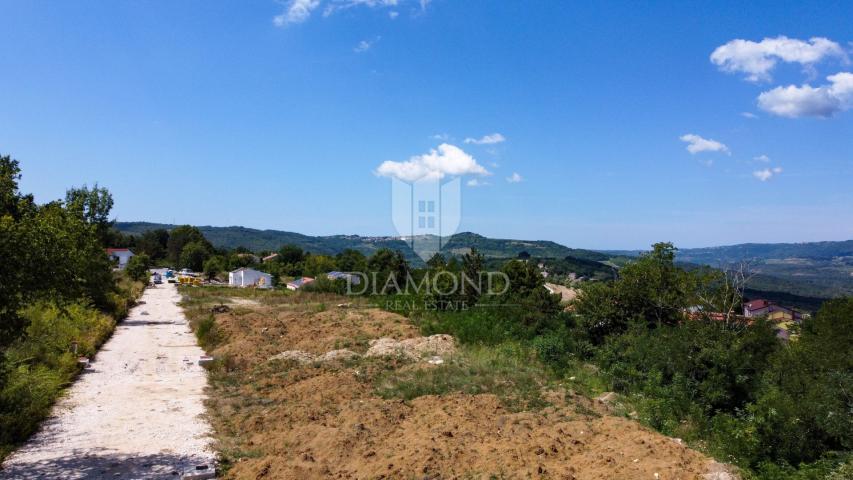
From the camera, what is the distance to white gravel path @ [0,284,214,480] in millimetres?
6883

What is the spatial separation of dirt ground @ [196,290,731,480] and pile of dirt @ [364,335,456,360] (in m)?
1.64

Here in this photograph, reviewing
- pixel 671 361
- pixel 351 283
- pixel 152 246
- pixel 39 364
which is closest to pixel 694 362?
pixel 671 361

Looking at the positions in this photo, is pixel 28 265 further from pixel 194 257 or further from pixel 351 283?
pixel 194 257

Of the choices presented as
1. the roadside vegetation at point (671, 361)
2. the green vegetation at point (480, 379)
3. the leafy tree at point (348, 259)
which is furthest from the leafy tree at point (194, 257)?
the green vegetation at point (480, 379)

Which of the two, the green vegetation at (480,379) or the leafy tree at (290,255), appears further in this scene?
the leafy tree at (290,255)

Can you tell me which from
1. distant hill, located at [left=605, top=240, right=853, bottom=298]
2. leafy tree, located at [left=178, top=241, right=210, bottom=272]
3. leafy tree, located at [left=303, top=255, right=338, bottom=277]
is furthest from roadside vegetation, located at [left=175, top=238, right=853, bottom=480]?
leafy tree, located at [left=178, top=241, right=210, bottom=272]

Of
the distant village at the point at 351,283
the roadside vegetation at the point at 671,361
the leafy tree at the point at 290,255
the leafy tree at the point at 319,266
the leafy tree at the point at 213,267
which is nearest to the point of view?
the roadside vegetation at the point at 671,361

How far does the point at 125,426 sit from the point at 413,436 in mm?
5057

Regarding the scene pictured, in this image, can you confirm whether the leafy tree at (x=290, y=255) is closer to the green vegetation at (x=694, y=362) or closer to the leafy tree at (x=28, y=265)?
the green vegetation at (x=694, y=362)

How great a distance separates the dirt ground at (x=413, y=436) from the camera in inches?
238

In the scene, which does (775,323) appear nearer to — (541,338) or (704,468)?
(541,338)

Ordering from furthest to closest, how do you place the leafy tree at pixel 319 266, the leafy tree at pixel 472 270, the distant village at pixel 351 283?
the leafy tree at pixel 319 266 → the leafy tree at pixel 472 270 → the distant village at pixel 351 283

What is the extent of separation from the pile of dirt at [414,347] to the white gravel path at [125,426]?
4645 mm

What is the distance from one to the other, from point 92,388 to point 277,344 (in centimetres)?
564
